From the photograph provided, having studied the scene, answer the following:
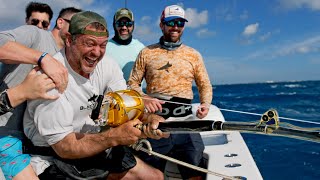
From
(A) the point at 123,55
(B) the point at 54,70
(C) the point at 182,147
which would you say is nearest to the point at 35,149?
(B) the point at 54,70

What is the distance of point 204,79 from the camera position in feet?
13.0

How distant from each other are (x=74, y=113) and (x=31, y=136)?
383 millimetres

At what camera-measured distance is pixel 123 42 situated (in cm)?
472

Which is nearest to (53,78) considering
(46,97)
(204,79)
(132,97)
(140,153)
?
(46,97)

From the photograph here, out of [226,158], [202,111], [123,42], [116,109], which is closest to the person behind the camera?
[116,109]

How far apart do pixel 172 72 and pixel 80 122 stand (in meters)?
1.48

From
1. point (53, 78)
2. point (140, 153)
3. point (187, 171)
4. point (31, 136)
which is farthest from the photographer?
point (140, 153)

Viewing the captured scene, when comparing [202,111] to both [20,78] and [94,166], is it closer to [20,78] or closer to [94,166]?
[94,166]

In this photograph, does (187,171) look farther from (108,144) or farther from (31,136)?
(31,136)

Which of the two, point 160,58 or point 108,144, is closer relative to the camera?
point 108,144

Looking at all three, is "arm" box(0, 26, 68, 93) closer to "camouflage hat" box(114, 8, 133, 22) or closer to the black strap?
the black strap

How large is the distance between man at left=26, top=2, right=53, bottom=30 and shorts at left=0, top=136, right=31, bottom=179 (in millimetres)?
2192

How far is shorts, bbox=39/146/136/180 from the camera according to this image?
8.36 ft

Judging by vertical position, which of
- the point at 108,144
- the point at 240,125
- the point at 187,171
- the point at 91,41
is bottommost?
the point at 187,171
